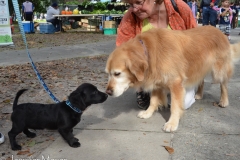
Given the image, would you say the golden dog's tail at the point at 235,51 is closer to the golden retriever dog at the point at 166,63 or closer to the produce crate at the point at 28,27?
the golden retriever dog at the point at 166,63

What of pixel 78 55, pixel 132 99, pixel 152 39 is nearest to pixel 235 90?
pixel 132 99

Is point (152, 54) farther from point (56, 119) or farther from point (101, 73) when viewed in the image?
point (101, 73)

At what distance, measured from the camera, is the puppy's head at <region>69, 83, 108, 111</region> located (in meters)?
3.09

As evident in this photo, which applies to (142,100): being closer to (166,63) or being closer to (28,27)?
(166,63)

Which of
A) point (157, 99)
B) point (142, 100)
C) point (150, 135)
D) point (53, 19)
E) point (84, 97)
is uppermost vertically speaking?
point (53, 19)

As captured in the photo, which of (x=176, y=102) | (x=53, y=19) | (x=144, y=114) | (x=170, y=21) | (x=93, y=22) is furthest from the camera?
(x=93, y=22)

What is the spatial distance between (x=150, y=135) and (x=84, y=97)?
95cm

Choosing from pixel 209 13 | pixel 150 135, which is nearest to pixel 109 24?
pixel 209 13

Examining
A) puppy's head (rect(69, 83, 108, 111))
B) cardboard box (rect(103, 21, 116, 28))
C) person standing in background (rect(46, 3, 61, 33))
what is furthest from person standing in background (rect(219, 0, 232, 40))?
person standing in background (rect(46, 3, 61, 33))

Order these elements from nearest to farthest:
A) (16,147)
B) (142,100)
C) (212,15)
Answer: (16,147) → (142,100) → (212,15)

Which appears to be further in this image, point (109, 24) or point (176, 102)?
point (109, 24)

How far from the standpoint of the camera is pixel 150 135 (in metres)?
3.42

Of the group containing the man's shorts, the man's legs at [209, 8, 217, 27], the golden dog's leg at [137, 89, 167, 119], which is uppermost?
the man's legs at [209, 8, 217, 27]

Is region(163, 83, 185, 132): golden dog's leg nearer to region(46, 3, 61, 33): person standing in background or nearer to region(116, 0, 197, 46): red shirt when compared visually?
region(116, 0, 197, 46): red shirt
